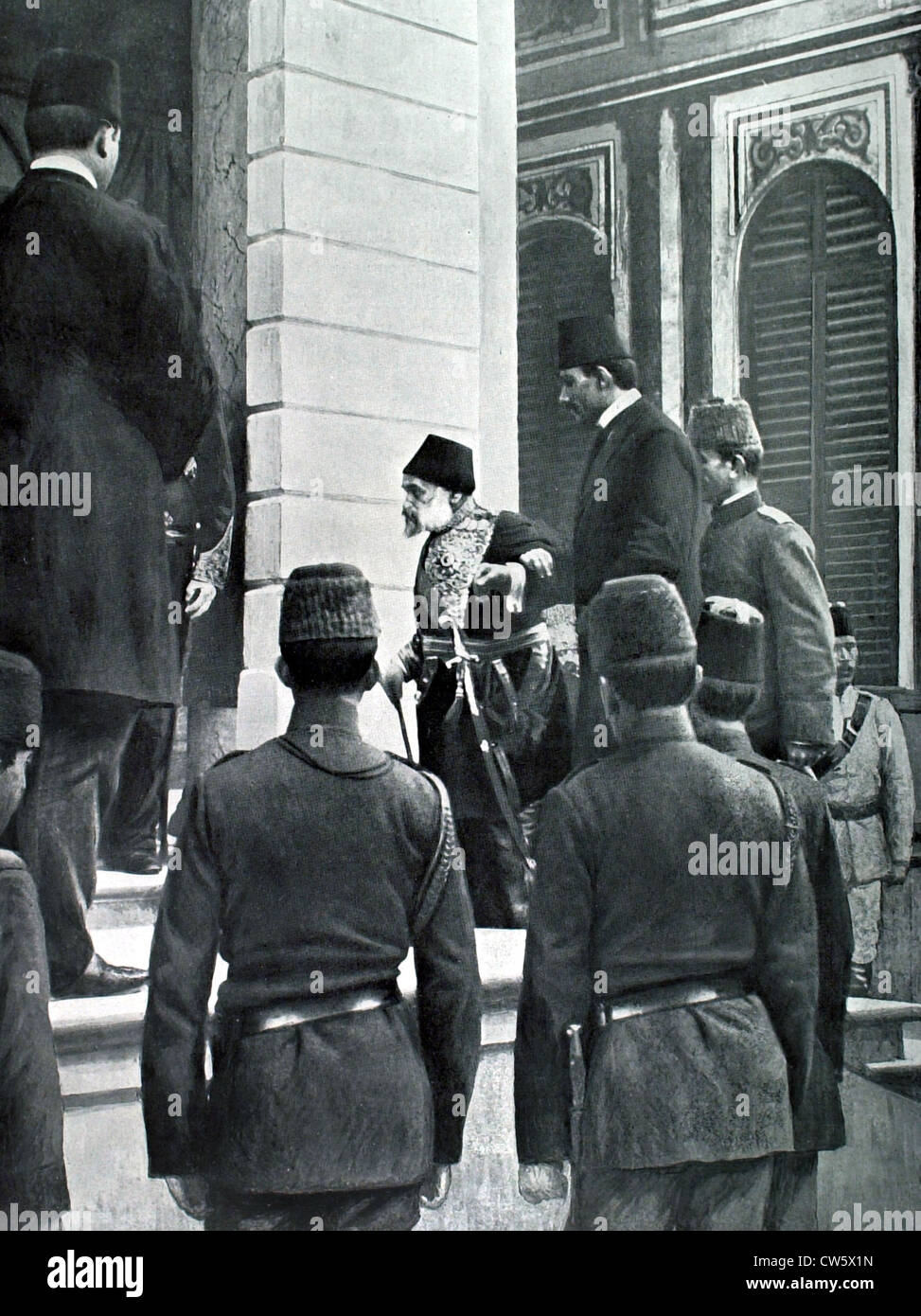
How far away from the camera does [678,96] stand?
253 inches

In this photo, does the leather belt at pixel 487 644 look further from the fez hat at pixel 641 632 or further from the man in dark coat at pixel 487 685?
the fez hat at pixel 641 632

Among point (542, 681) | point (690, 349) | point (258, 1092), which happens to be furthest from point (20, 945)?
point (690, 349)

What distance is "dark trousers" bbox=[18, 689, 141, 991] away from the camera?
4.27 m

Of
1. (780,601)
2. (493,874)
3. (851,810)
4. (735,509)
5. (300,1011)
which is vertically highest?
(735,509)

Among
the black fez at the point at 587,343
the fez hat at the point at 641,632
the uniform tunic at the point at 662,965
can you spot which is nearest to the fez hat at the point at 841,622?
the fez hat at the point at 641,632

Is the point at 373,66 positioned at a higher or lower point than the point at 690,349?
higher

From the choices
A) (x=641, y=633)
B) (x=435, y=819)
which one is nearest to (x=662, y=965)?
(x=435, y=819)

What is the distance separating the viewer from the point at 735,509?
5344mm

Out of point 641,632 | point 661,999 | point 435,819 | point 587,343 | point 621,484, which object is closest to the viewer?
point 435,819

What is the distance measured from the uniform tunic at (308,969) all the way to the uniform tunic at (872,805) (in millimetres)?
1740

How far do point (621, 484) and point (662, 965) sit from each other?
1427mm

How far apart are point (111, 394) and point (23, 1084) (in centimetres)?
161

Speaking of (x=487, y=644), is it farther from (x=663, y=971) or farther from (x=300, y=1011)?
(x=300, y=1011)
